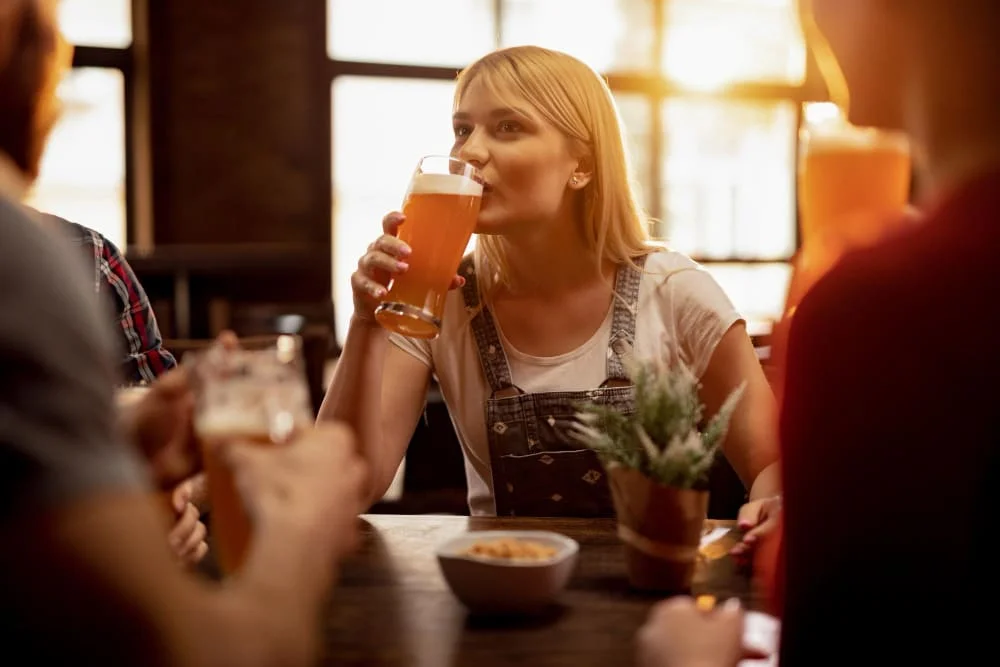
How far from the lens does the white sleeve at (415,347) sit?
1.98 m

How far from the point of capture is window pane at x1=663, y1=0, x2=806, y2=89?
6.54m

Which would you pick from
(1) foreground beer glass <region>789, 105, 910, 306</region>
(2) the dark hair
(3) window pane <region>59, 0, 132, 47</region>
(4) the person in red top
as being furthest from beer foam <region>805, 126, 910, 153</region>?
(3) window pane <region>59, 0, 132, 47</region>

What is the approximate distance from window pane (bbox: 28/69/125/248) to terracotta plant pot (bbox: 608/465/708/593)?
4.61 metres

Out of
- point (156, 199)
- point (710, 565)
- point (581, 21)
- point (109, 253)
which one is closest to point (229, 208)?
point (156, 199)

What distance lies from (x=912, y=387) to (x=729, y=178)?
6345 millimetres

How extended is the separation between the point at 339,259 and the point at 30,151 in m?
5.14

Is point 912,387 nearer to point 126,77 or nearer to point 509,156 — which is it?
point 509,156

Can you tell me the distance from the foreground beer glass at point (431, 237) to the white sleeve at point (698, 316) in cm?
50

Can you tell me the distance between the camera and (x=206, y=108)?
17.4 feet

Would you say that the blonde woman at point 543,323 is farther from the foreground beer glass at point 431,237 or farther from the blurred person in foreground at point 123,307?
the blurred person in foreground at point 123,307

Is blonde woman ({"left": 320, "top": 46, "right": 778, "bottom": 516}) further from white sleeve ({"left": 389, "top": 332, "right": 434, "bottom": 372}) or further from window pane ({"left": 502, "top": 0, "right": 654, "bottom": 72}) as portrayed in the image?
window pane ({"left": 502, "top": 0, "right": 654, "bottom": 72})

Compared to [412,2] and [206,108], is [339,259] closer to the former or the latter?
[206,108]

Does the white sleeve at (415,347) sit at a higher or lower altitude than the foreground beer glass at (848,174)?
lower

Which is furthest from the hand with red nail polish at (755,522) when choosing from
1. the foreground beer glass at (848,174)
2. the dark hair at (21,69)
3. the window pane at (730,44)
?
the window pane at (730,44)
